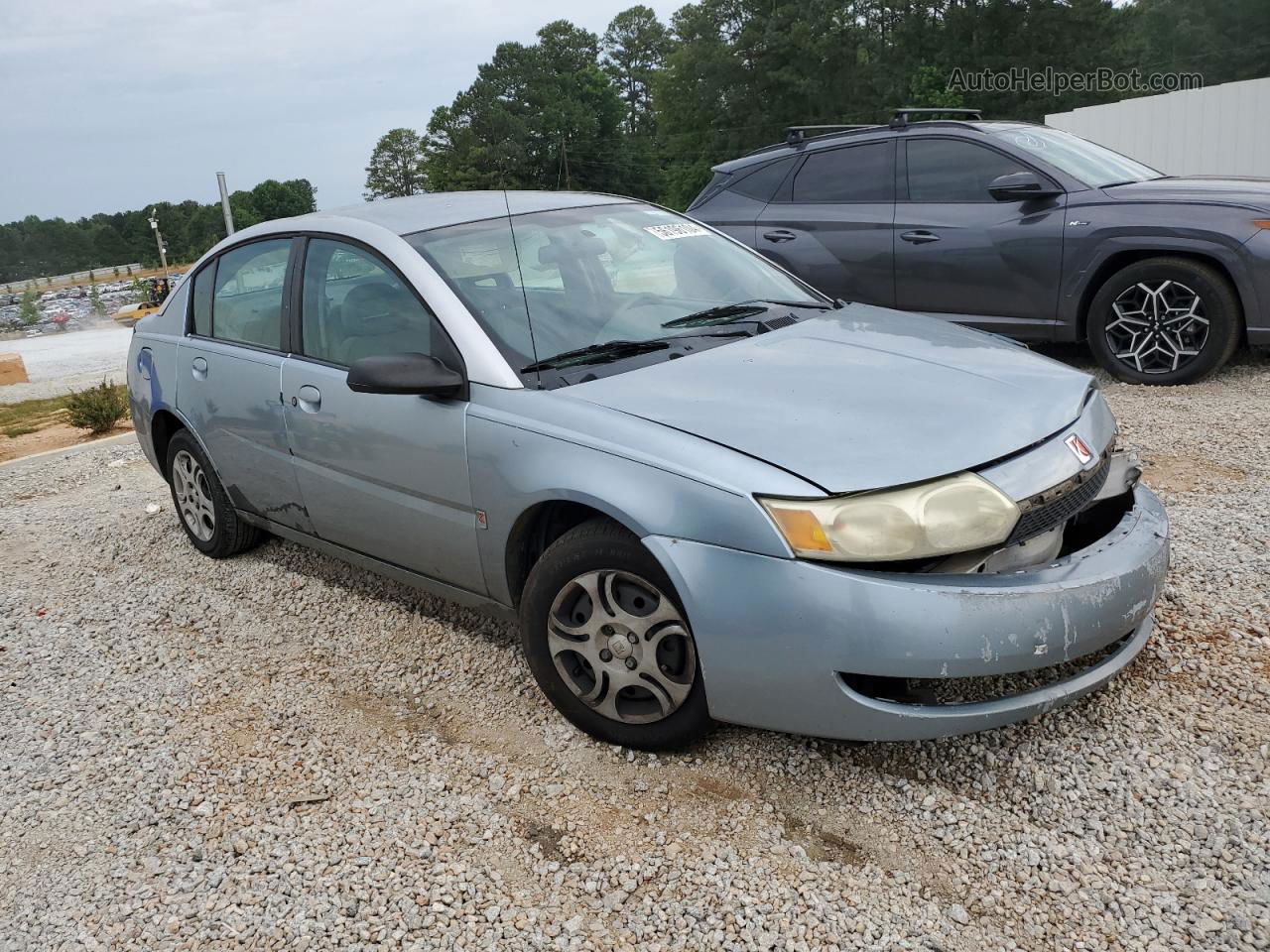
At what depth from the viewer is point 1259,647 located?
11.4 ft

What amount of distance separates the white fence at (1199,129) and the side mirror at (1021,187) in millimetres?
10036

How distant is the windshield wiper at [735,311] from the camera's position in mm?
3746

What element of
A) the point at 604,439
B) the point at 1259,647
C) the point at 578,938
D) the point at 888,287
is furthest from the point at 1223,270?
the point at 578,938

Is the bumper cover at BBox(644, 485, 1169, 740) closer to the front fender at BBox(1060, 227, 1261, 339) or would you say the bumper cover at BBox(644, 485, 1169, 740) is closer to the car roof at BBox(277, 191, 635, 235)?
the car roof at BBox(277, 191, 635, 235)

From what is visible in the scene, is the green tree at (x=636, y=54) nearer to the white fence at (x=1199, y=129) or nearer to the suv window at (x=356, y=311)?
the white fence at (x=1199, y=129)

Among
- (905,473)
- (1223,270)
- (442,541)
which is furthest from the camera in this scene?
(1223,270)

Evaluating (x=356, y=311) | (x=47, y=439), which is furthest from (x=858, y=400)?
(x=47, y=439)

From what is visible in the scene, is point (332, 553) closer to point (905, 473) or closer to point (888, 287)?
point (905, 473)

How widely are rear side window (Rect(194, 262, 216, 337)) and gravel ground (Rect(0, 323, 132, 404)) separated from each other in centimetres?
187

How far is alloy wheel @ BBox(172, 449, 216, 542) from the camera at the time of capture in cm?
513

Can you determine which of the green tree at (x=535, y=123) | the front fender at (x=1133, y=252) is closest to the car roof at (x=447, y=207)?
the front fender at (x=1133, y=252)

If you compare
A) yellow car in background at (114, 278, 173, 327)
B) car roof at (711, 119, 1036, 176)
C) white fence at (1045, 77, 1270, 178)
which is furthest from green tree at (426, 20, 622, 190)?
car roof at (711, 119, 1036, 176)

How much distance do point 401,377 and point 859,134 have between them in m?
5.63

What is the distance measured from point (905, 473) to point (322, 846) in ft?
6.00
